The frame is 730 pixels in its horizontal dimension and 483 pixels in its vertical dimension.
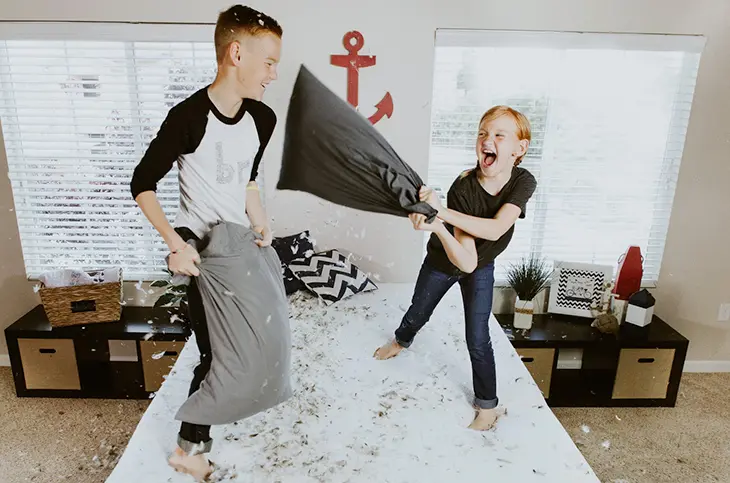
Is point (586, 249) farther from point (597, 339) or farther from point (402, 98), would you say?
point (402, 98)

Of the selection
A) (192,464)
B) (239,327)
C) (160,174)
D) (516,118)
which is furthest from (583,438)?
(160,174)

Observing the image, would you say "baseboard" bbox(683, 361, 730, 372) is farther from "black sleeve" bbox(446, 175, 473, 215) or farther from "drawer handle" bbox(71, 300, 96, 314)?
"drawer handle" bbox(71, 300, 96, 314)

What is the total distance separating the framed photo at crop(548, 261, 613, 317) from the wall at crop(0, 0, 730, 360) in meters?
0.27

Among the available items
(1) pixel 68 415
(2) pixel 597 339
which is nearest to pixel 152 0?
(1) pixel 68 415

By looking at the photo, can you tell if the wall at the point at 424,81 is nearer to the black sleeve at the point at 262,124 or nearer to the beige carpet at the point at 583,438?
the beige carpet at the point at 583,438

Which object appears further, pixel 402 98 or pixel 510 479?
pixel 402 98

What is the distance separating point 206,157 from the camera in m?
1.16

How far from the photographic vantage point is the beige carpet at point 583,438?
227 cm

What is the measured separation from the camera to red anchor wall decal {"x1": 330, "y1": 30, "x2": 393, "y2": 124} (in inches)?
65.9

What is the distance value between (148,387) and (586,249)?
88.5 inches

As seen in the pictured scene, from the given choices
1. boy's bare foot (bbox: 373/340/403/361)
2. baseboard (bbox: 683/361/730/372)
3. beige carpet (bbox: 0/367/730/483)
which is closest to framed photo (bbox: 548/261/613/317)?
beige carpet (bbox: 0/367/730/483)

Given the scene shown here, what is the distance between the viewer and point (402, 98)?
8.21ft

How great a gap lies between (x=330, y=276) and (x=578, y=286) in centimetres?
125

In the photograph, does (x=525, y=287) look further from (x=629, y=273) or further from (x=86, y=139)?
(x=86, y=139)
